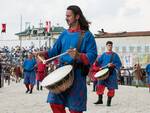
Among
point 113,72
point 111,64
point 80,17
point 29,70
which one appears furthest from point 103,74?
point 29,70

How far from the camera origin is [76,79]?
22.4 ft

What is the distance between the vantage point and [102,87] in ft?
48.5

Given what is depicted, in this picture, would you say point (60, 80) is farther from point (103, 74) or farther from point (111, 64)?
point (111, 64)

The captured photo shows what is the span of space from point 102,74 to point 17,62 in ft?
131

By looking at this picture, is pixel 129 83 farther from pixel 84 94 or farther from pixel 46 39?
pixel 84 94

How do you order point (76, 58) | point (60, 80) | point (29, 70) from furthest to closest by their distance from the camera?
point (29, 70) → point (76, 58) → point (60, 80)

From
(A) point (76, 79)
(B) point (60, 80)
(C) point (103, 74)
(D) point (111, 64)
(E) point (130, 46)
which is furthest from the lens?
(E) point (130, 46)

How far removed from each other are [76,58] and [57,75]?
32 centimetres

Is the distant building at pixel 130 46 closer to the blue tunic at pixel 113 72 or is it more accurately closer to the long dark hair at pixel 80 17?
the blue tunic at pixel 113 72

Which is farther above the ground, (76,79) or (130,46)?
(76,79)

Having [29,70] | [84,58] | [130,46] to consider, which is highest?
[84,58]

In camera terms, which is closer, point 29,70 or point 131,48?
point 29,70

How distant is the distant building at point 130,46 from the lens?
6157cm

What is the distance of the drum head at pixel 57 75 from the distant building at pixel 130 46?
5127 cm
